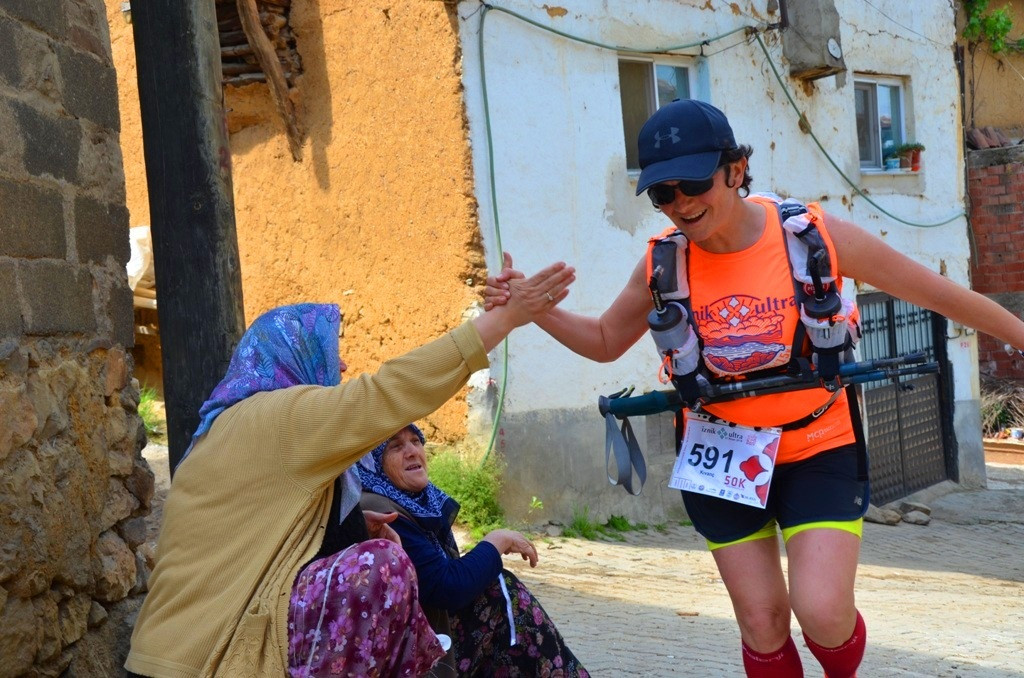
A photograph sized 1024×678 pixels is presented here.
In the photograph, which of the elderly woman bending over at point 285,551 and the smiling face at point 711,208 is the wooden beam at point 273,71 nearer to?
the smiling face at point 711,208

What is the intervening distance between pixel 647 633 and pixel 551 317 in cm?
251

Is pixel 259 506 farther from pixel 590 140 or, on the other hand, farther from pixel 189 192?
pixel 590 140

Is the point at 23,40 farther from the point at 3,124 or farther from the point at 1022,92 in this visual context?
the point at 1022,92

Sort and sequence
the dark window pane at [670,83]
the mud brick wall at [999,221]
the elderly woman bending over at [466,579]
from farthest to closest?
the mud brick wall at [999,221] < the dark window pane at [670,83] < the elderly woman bending over at [466,579]

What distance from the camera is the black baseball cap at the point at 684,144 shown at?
3.27m

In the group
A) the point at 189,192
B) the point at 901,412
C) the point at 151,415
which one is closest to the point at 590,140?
the point at 151,415

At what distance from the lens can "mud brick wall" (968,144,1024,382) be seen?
14.9 metres

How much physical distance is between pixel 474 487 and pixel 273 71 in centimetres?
334

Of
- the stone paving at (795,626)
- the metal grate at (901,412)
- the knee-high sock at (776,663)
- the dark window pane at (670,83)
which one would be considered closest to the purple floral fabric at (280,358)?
the knee-high sock at (776,663)

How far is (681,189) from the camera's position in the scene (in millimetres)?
3293

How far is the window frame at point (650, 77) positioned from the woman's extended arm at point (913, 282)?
5922 millimetres

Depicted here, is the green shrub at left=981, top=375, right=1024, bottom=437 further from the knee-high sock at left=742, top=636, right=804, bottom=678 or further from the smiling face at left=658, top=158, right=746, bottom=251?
the smiling face at left=658, top=158, right=746, bottom=251

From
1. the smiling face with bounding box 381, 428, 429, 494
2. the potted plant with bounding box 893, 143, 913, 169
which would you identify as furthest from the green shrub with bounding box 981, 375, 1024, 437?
the smiling face with bounding box 381, 428, 429, 494

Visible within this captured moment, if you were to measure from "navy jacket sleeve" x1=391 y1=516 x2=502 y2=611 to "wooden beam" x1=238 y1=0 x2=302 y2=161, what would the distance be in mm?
5920
